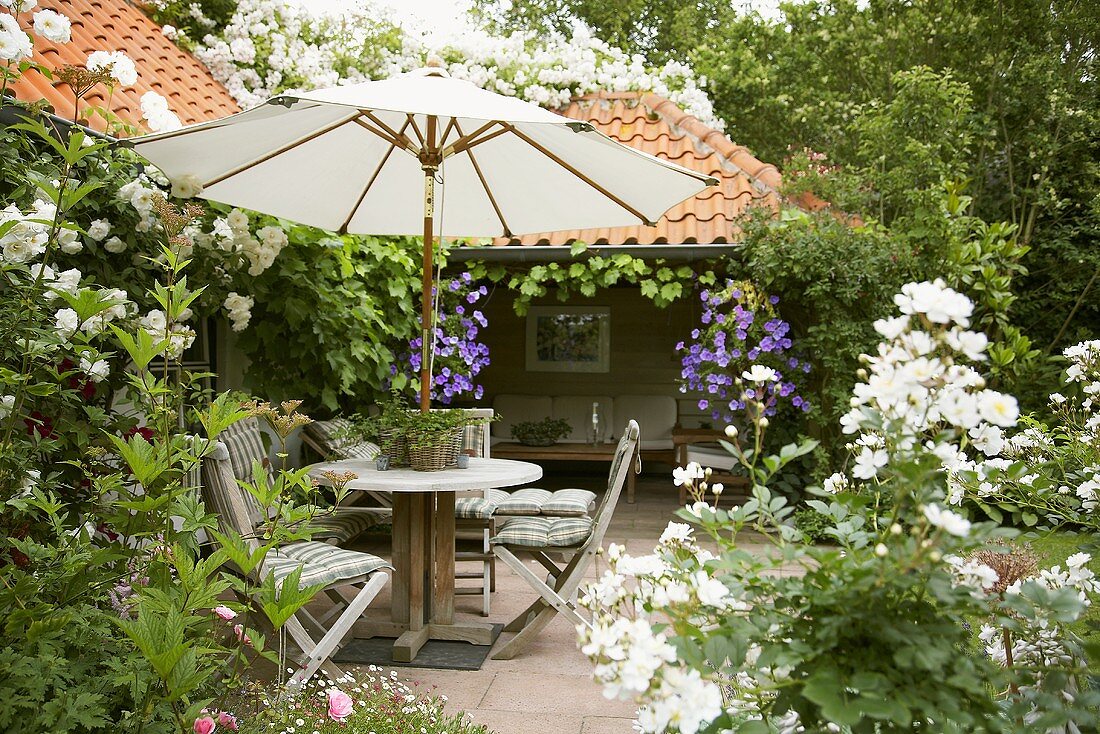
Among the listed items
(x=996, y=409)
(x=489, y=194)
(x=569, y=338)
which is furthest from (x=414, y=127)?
(x=569, y=338)

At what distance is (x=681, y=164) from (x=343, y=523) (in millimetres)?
5340

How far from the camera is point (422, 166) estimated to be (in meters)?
3.93

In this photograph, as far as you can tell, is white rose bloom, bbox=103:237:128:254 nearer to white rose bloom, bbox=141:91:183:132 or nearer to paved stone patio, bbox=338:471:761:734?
white rose bloom, bbox=141:91:183:132

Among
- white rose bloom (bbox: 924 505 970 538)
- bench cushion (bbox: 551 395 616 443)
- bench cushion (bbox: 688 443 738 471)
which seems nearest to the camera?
white rose bloom (bbox: 924 505 970 538)

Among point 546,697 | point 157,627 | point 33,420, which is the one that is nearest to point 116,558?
point 157,627

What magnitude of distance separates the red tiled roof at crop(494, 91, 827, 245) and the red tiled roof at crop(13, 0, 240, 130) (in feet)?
8.48

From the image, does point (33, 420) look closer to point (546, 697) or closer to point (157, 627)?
point (157, 627)

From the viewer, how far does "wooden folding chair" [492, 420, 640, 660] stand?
12.7 ft

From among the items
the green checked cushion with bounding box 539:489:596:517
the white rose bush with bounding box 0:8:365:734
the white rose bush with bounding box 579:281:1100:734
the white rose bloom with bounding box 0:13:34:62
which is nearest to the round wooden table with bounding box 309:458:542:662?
the green checked cushion with bounding box 539:489:596:517

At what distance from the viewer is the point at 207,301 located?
4551 millimetres

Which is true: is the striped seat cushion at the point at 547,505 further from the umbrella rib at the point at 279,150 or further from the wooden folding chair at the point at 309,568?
the umbrella rib at the point at 279,150

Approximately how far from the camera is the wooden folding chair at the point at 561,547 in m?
3.86

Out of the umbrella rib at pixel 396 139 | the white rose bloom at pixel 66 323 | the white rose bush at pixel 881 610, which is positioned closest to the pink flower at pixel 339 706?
the white rose bloom at pixel 66 323

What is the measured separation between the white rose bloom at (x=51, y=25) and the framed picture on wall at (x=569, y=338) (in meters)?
7.81
